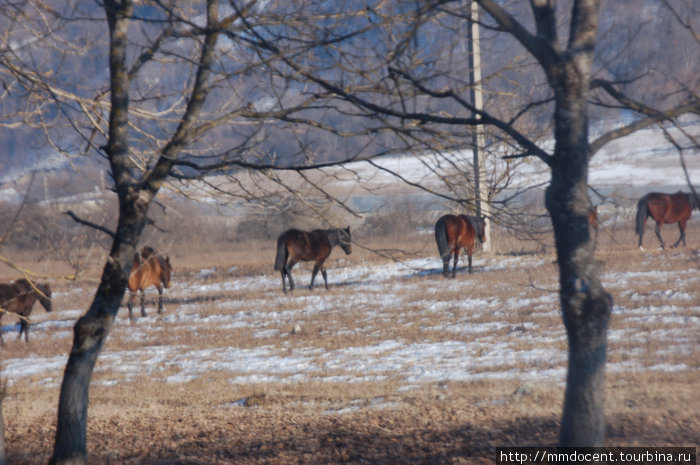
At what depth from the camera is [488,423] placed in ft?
17.6

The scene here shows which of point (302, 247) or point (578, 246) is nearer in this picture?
point (578, 246)

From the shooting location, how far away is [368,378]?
8.22 m

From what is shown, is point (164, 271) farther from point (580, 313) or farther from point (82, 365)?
point (580, 313)

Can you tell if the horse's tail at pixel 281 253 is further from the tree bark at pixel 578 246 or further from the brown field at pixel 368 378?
the tree bark at pixel 578 246

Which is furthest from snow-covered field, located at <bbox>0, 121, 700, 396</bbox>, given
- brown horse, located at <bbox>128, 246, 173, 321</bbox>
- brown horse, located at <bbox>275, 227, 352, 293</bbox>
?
brown horse, located at <bbox>275, 227, 352, 293</bbox>

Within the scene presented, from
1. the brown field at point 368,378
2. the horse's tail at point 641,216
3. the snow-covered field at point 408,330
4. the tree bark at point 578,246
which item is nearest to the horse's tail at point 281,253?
the snow-covered field at point 408,330

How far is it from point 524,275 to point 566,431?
13919 mm

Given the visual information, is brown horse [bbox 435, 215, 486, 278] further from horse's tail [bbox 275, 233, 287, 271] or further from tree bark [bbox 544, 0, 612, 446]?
tree bark [bbox 544, 0, 612, 446]

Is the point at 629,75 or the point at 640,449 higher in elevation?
the point at 629,75

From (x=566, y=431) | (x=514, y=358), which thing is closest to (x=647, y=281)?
(x=514, y=358)

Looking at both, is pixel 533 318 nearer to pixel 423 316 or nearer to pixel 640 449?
pixel 423 316

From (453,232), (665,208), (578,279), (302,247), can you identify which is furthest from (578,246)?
(665,208)

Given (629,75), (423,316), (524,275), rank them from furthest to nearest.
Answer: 1. (524,275)
2. (423,316)
3. (629,75)

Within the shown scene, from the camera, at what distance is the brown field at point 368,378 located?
→ 202 inches
